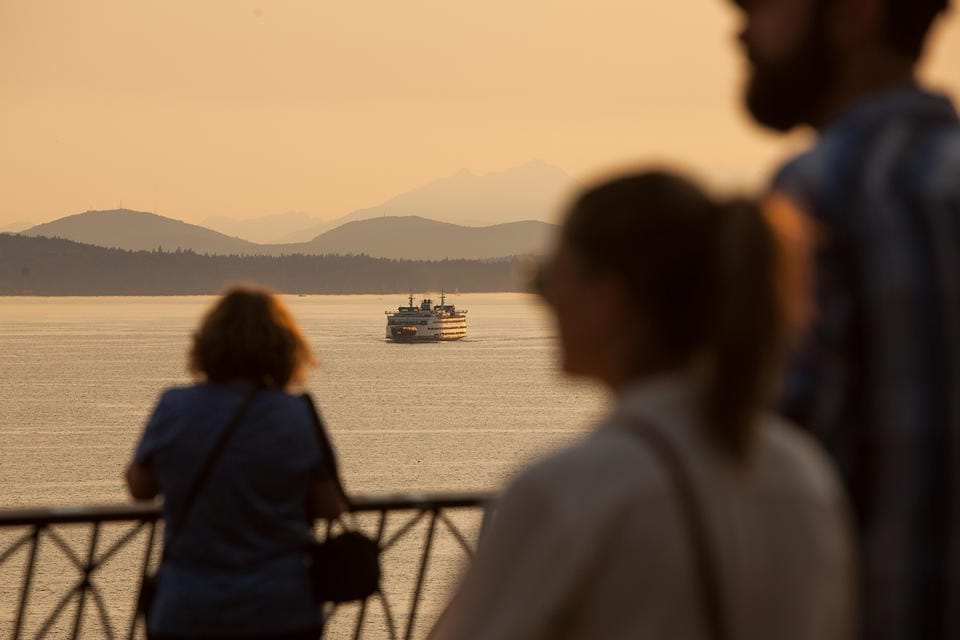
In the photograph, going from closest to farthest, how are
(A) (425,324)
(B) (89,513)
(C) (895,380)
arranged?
1. (C) (895,380)
2. (B) (89,513)
3. (A) (425,324)

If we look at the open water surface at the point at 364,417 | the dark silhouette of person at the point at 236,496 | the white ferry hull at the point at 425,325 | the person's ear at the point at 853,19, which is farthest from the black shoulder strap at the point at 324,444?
the white ferry hull at the point at 425,325

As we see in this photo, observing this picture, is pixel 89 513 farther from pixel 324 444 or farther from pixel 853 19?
pixel 853 19

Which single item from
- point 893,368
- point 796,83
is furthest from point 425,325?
point 893,368

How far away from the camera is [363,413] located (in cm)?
10044

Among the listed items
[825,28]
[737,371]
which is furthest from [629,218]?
[825,28]

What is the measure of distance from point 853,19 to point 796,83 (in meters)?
0.10

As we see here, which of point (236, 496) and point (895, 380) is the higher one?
point (895, 380)

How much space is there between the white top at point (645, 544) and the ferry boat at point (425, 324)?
155380 mm

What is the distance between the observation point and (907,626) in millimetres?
1386

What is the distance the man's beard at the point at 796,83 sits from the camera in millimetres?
1562

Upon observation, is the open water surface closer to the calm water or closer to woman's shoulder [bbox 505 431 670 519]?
the calm water

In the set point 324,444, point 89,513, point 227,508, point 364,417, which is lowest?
point 364,417

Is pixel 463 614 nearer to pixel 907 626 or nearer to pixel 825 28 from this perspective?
pixel 907 626

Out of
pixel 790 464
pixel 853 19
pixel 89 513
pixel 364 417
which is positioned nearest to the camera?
pixel 790 464
